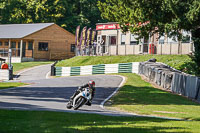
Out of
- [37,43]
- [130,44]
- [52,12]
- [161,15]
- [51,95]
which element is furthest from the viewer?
[52,12]

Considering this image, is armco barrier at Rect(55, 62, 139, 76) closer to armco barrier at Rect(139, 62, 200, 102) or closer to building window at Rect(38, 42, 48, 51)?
armco barrier at Rect(139, 62, 200, 102)

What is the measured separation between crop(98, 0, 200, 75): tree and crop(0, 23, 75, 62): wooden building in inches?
1150

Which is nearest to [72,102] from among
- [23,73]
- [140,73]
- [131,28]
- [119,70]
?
[131,28]

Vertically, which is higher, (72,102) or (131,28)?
(131,28)

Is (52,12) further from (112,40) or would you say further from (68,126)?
(68,126)

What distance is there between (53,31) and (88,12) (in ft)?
43.1

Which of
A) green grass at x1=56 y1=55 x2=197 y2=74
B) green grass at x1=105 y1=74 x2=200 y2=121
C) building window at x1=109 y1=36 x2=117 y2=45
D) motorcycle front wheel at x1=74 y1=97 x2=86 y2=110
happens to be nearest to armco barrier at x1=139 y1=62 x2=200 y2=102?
green grass at x1=105 y1=74 x2=200 y2=121

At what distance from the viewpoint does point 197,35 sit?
29.3 m

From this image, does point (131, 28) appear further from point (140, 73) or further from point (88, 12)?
point (88, 12)

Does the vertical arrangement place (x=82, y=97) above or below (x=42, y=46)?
below

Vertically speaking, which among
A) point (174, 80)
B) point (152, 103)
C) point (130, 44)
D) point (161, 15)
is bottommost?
point (152, 103)

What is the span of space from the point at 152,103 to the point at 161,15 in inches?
359

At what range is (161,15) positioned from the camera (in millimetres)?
28031

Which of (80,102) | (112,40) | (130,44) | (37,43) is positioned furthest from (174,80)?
(37,43)
